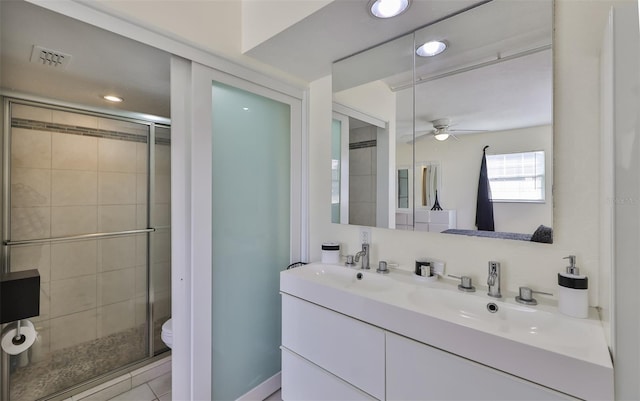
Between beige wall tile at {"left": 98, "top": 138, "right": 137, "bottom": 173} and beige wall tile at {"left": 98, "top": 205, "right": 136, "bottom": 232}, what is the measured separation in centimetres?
32

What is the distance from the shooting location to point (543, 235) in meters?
1.12

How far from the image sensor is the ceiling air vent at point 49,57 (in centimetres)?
136

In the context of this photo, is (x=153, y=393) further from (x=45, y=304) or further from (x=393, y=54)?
(x=393, y=54)

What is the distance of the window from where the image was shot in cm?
114

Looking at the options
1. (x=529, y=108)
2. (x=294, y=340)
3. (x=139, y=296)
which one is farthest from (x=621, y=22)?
(x=139, y=296)

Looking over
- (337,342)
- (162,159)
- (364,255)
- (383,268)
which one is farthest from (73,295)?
(383,268)

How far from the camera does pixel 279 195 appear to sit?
1.93 meters

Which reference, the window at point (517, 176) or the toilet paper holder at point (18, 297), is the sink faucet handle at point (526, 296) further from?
the toilet paper holder at point (18, 297)

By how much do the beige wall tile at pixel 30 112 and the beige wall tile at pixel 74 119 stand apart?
0.12ft

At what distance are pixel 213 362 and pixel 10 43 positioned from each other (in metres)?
1.87

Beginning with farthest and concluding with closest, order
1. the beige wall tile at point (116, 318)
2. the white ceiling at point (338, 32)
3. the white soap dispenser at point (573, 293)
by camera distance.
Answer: the beige wall tile at point (116, 318)
the white ceiling at point (338, 32)
the white soap dispenser at point (573, 293)

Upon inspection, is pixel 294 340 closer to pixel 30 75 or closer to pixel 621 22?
pixel 621 22

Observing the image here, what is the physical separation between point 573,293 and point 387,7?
135 centimetres

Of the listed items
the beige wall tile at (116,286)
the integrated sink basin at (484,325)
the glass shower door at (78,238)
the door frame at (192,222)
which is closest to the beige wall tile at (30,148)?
the glass shower door at (78,238)
